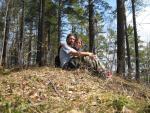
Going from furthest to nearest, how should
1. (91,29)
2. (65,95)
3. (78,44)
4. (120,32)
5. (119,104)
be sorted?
1. (91,29)
2. (120,32)
3. (78,44)
4. (65,95)
5. (119,104)

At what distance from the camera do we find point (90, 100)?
278 inches

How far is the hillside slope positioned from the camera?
649cm

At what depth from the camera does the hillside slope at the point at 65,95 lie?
649cm

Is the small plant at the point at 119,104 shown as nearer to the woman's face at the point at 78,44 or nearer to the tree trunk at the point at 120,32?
the woman's face at the point at 78,44

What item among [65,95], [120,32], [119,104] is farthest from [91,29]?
[119,104]

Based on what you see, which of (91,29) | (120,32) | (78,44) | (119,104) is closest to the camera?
(119,104)

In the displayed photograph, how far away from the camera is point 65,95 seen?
23.9ft

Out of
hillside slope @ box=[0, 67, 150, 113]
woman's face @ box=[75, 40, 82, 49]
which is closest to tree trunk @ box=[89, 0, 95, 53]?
woman's face @ box=[75, 40, 82, 49]

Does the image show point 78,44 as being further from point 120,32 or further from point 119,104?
point 120,32

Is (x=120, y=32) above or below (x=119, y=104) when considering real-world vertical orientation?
above

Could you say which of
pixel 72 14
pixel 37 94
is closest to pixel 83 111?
pixel 37 94

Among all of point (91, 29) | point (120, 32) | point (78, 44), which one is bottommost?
point (78, 44)

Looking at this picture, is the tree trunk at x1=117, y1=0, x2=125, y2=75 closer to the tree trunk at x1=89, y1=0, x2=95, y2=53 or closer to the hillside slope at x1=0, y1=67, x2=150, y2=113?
the hillside slope at x1=0, y1=67, x2=150, y2=113

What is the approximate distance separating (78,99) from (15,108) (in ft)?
4.28
